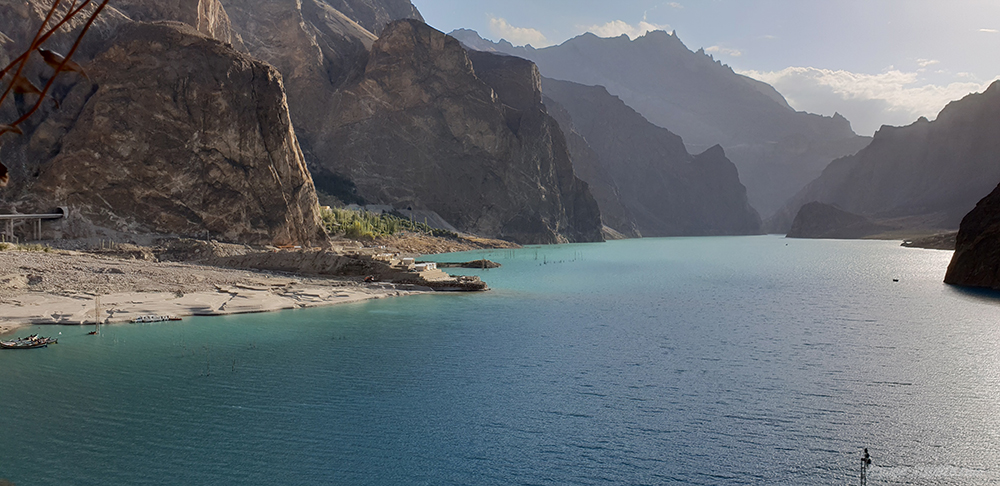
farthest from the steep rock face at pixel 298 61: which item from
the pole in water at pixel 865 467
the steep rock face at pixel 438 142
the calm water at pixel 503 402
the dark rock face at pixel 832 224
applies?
the dark rock face at pixel 832 224

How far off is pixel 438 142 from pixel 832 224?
12314 cm

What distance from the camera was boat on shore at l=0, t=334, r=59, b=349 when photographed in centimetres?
1986

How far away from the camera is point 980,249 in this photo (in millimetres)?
45594

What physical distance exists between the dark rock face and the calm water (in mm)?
164274

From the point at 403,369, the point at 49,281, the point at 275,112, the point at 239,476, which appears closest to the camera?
the point at 239,476

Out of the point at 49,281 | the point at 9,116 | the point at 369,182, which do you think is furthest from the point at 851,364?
the point at 369,182

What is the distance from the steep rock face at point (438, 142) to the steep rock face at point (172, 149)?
6298 cm

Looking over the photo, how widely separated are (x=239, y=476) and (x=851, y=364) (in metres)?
18.4

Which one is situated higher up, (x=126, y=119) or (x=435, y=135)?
(x=435, y=135)

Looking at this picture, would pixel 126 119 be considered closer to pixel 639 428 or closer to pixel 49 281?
pixel 49 281

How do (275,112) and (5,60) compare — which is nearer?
(5,60)

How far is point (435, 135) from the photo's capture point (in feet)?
454

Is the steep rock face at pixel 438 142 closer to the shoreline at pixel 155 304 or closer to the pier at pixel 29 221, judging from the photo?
the pier at pixel 29 221

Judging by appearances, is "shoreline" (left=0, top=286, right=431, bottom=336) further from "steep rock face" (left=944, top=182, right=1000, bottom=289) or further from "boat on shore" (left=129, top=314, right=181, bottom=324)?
"steep rock face" (left=944, top=182, right=1000, bottom=289)
